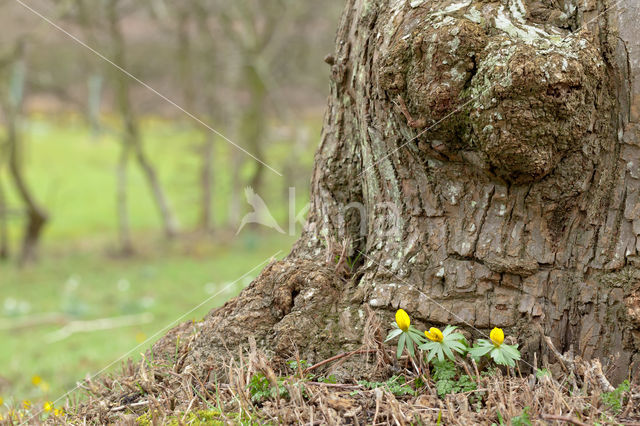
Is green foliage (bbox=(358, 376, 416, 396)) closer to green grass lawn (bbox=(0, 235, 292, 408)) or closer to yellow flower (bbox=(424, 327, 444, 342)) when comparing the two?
yellow flower (bbox=(424, 327, 444, 342))

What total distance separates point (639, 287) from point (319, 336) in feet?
3.30

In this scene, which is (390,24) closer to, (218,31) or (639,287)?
(639,287)

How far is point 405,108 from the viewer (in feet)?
6.02

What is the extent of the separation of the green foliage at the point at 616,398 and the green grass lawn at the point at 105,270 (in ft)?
5.89

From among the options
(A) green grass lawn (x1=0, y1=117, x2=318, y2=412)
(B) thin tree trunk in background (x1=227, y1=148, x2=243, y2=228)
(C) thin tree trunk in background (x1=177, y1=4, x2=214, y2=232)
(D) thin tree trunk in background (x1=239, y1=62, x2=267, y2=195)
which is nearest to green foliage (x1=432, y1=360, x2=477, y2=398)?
(A) green grass lawn (x1=0, y1=117, x2=318, y2=412)

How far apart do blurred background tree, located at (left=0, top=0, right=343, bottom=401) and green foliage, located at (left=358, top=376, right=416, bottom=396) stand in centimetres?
585

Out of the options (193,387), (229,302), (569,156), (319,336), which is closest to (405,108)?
(569,156)

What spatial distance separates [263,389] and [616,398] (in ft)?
3.27

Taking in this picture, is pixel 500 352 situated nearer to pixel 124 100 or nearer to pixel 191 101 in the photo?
pixel 124 100

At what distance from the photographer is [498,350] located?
1708 millimetres

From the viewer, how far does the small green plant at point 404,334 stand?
1739 mm

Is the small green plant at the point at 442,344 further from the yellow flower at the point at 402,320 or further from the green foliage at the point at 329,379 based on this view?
the green foliage at the point at 329,379

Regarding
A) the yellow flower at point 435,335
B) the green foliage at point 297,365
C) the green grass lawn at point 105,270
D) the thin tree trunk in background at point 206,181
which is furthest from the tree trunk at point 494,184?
the thin tree trunk in background at point 206,181

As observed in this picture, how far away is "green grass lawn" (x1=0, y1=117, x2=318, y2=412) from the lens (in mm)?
5977
